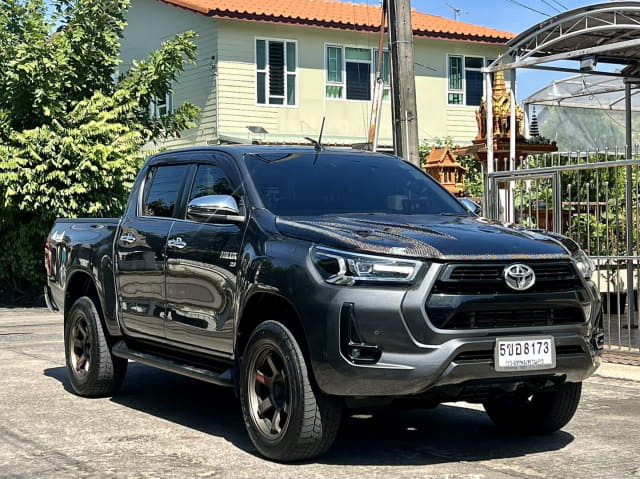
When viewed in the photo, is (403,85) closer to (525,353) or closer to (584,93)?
(525,353)

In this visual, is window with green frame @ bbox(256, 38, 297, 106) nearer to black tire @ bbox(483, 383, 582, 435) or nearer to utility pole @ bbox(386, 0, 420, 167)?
utility pole @ bbox(386, 0, 420, 167)

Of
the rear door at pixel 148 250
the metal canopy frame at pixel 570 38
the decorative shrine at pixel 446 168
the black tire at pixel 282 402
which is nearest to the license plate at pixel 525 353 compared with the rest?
the black tire at pixel 282 402

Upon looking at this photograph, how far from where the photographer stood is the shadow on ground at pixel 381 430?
21.2ft

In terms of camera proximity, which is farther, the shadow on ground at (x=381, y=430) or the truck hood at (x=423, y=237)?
the shadow on ground at (x=381, y=430)

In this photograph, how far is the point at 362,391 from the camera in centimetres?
584

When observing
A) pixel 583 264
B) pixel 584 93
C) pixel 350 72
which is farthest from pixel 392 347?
pixel 350 72

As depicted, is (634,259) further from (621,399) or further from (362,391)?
(362,391)

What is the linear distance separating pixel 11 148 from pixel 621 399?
41.3ft

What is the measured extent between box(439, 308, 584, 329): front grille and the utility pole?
254 inches

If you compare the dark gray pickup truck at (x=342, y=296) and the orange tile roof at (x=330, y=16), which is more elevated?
the orange tile roof at (x=330, y=16)

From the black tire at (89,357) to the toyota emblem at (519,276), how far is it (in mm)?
3787

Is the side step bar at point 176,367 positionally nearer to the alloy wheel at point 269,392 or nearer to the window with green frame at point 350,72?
the alloy wheel at point 269,392

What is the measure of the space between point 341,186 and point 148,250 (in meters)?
1.54

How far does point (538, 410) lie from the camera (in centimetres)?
705
